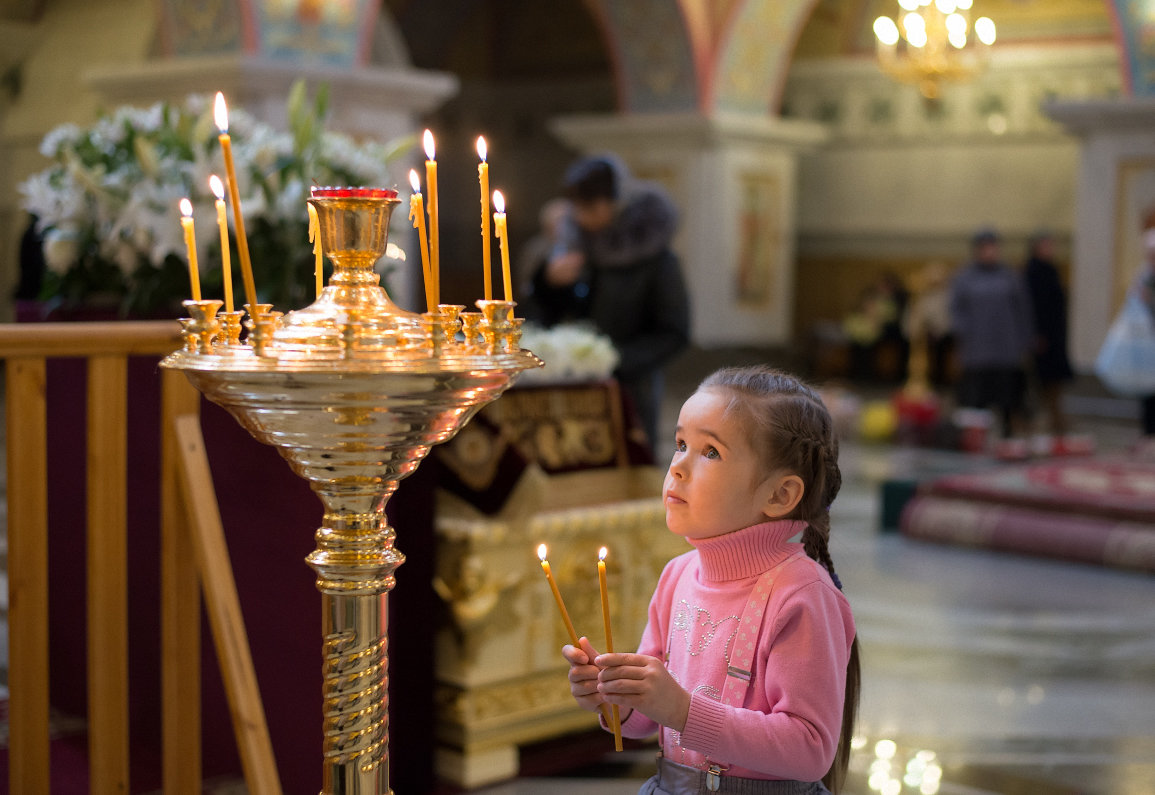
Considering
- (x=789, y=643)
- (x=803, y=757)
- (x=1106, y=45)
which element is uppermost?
(x=1106, y=45)

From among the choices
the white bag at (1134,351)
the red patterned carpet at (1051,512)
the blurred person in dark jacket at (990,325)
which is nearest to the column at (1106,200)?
the blurred person in dark jacket at (990,325)

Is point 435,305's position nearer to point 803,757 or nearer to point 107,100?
point 803,757

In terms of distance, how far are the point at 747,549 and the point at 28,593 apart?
4.73 ft

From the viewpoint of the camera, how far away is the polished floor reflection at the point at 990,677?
3.75 metres

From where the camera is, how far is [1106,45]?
1499 cm

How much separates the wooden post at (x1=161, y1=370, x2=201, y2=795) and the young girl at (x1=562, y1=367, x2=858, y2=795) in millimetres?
1174

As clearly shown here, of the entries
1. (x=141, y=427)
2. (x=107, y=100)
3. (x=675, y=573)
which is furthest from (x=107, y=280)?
(x=107, y=100)

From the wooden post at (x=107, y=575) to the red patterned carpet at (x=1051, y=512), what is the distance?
5.09m

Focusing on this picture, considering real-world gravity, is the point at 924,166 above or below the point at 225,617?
above

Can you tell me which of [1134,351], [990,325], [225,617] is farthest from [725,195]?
[225,617]

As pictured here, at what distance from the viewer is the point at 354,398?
1301 millimetres

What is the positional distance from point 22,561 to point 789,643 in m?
1.50

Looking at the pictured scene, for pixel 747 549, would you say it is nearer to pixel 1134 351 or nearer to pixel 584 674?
pixel 584 674

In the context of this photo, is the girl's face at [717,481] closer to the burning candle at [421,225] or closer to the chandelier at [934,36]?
the burning candle at [421,225]
